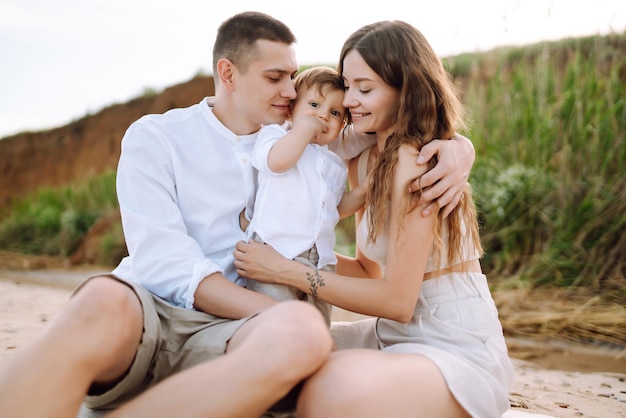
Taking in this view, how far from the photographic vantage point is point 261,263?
2.31 m

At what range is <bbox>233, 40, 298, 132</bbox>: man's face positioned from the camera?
267cm

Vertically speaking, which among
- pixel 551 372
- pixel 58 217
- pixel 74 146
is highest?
pixel 551 372

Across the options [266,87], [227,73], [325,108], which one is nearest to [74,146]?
[227,73]

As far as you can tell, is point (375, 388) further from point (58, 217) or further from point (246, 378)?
point (58, 217)

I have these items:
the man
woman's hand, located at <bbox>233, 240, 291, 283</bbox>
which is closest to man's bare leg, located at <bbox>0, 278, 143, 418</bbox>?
the man

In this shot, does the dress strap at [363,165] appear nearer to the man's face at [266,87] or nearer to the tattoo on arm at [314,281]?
the man's face at [266,87]

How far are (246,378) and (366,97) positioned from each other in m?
1.23

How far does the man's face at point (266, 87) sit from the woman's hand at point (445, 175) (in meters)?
0.64

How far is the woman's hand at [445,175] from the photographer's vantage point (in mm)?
2312

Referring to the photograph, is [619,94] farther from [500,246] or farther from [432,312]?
[432,312]

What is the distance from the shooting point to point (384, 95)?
252cm

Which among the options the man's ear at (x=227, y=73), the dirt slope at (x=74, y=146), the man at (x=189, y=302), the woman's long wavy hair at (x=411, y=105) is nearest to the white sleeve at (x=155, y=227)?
the man at (x=189, y=302)

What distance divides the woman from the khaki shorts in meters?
0.27

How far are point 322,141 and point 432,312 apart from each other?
2.65ft
